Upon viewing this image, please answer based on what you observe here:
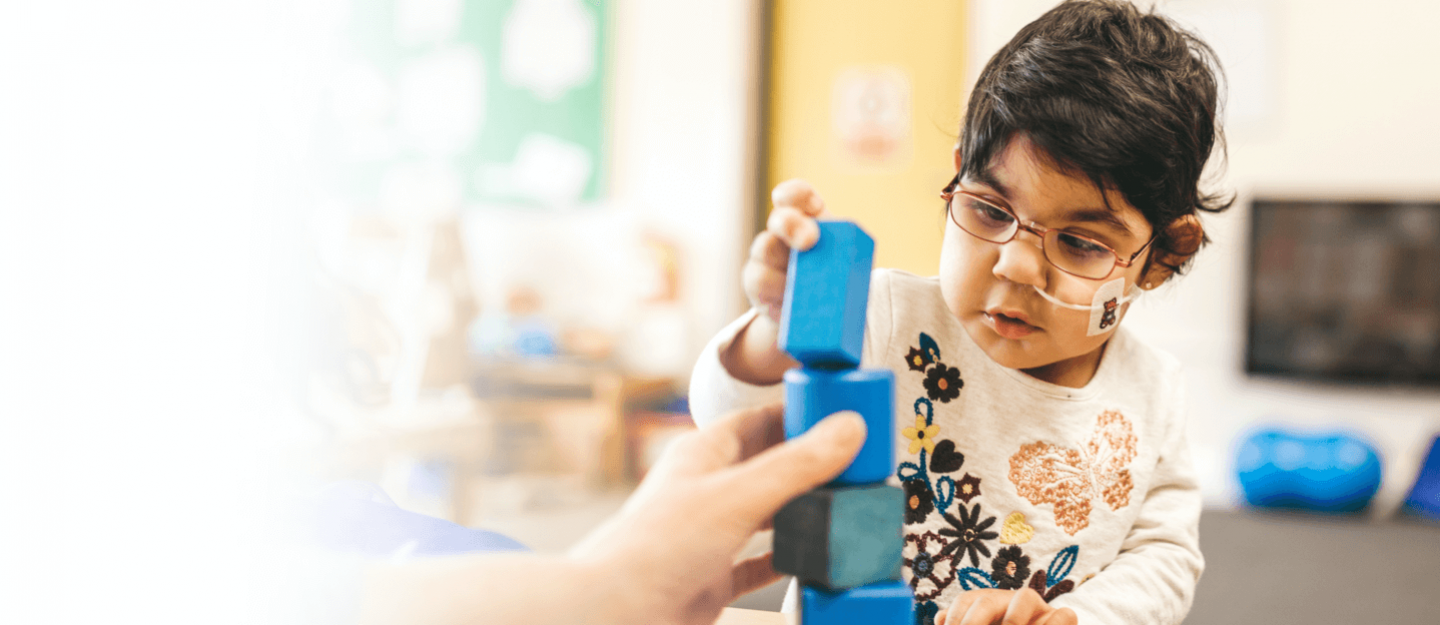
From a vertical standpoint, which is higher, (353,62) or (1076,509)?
(353,62)

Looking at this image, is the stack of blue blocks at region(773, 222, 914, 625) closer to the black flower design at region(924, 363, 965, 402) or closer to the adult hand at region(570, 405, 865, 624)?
the adult hand at region(570, 405, 865, 624)

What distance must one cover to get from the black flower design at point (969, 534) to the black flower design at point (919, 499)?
0.03 feet

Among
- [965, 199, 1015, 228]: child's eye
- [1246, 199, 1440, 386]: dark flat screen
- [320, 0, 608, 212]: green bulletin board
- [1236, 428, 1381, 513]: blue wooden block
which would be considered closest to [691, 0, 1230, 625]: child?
[965, 199, 1015, 228]: child's eye

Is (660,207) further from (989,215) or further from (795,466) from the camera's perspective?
(795,466)

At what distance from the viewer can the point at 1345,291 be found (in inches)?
69.1

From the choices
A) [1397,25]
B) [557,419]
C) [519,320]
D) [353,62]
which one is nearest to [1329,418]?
[1397,25]

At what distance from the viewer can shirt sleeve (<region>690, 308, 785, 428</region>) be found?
0.35m

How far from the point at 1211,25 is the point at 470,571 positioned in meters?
1.84

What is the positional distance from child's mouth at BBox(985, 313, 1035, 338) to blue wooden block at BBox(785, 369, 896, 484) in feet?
0.72

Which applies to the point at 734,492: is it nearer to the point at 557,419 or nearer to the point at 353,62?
the point at 557,419

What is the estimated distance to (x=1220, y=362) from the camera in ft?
5.93

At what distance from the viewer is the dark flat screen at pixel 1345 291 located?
171cm

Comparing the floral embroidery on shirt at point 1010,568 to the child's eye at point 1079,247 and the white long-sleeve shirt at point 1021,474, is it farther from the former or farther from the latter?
the child's eye at point 1079,247

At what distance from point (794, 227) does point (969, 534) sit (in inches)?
11.6
